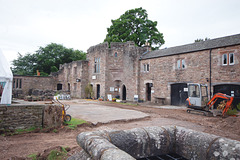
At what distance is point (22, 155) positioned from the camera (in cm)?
406

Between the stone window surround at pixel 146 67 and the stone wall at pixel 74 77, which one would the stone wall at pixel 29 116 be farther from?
the stone wall at pixel 74 77

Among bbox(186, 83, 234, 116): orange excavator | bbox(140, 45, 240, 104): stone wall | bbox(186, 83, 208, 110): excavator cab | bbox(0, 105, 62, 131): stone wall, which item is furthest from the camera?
bbox(140, 45, 240, 104): stone wall

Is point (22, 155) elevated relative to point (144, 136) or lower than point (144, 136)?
lower

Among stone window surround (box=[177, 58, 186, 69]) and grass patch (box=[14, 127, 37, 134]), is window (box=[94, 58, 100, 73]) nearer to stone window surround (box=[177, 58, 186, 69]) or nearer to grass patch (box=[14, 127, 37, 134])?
stone window surround (box=[177, 58, 186, 69])

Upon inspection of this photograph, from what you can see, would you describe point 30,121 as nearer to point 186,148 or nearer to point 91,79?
point 186,148

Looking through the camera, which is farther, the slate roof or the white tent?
the slate roof

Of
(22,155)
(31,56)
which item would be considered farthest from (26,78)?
(22,155)

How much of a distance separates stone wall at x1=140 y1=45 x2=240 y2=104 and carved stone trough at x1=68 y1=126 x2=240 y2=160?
11853mm

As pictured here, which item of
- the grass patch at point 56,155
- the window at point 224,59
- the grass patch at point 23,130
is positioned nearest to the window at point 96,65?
the window at point 224,59

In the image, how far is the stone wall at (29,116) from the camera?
5977mm

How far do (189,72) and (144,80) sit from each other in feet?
17.9

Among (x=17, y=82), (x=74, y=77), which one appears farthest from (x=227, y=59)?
(x=17, y=82)

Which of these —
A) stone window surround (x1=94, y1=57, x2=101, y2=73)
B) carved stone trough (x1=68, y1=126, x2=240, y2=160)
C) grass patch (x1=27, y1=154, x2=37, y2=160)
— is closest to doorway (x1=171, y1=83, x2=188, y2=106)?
stone window surround (x1=94, y1=57, x2=101, y2=73)

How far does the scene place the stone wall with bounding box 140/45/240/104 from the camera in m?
12.5
